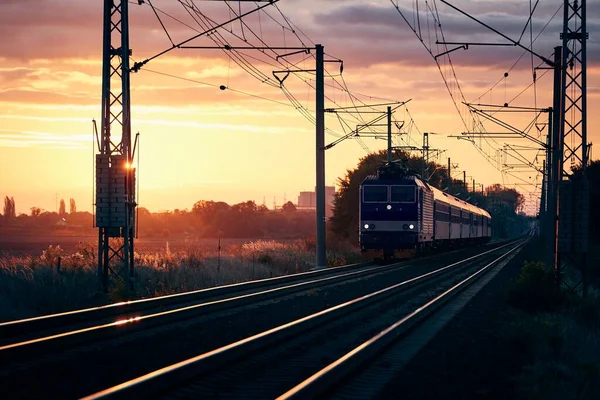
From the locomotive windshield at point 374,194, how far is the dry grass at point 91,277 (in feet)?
14.1

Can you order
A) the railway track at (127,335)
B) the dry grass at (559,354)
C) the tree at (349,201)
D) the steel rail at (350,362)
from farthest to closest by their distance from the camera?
1. the tree at (349,201)
2. the railway track at (127,335)
3. the dry grass at (559,354)
4. the steel rail at (350,362)

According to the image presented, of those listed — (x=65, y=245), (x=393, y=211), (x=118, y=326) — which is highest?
(x=393, y=211)

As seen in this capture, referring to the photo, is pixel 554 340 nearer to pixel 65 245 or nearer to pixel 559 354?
pixel 559 354

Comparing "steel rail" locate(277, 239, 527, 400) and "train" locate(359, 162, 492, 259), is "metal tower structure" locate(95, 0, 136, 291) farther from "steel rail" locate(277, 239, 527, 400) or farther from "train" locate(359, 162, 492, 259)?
"train" locate(359, 162, 492, 259)

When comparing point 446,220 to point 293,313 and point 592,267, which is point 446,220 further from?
point 293,313

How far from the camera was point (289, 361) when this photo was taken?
12164 millimetres

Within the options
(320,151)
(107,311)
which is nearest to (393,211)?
(320,151)

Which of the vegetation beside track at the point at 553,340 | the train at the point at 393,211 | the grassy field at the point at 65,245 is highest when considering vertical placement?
the train at the point at 393,211

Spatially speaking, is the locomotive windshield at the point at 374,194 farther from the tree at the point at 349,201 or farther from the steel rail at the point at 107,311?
the tree at the point at 349,201

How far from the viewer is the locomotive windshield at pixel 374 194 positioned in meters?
42.6

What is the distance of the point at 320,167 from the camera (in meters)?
38.2

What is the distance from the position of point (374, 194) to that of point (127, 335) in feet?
94.6

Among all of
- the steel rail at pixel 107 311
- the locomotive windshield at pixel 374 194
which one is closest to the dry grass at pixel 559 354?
the steel rail at pixel 107 311

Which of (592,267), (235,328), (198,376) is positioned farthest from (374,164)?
(198,376)
